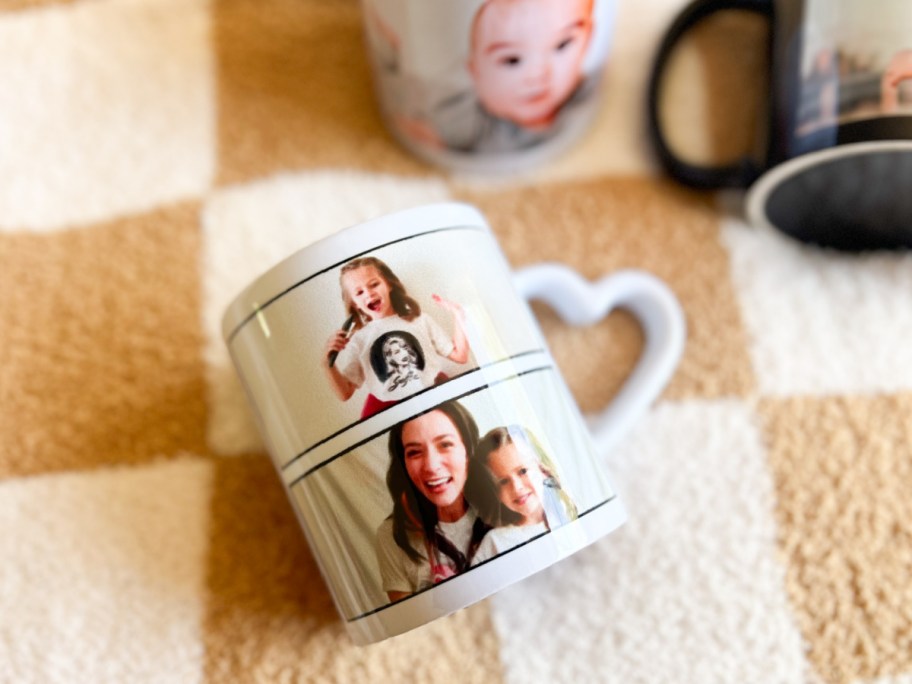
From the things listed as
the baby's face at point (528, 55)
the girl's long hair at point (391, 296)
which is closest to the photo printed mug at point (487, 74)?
the baby's face at point (528, 55)

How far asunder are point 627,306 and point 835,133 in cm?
11

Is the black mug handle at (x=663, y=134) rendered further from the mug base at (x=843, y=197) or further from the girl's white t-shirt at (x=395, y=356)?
the girl's white t-shirt at (x=395, y=356)

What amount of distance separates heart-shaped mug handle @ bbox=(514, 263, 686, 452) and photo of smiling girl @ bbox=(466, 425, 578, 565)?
0.07 metres

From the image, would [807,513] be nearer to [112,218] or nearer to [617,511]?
[617,511]

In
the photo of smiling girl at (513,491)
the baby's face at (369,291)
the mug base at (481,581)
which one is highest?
the baby's face at (369,291)

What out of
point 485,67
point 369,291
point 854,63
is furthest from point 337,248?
point 854,63

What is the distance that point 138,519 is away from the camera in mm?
372

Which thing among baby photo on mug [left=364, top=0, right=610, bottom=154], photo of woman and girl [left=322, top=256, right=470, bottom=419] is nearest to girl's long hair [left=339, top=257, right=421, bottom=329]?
photo of woman and girl [left=322, top=256, right=470, bottom=419]

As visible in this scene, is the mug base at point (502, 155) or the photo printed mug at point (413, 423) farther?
the mug base at point (502, 155)

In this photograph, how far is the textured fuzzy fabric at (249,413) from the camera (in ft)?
1.15

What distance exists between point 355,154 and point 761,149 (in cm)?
19

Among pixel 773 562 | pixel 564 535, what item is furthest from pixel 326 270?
pixel 773 562

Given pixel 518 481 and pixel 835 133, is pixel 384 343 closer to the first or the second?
pixel 518 481

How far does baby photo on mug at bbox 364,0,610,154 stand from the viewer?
342mm
